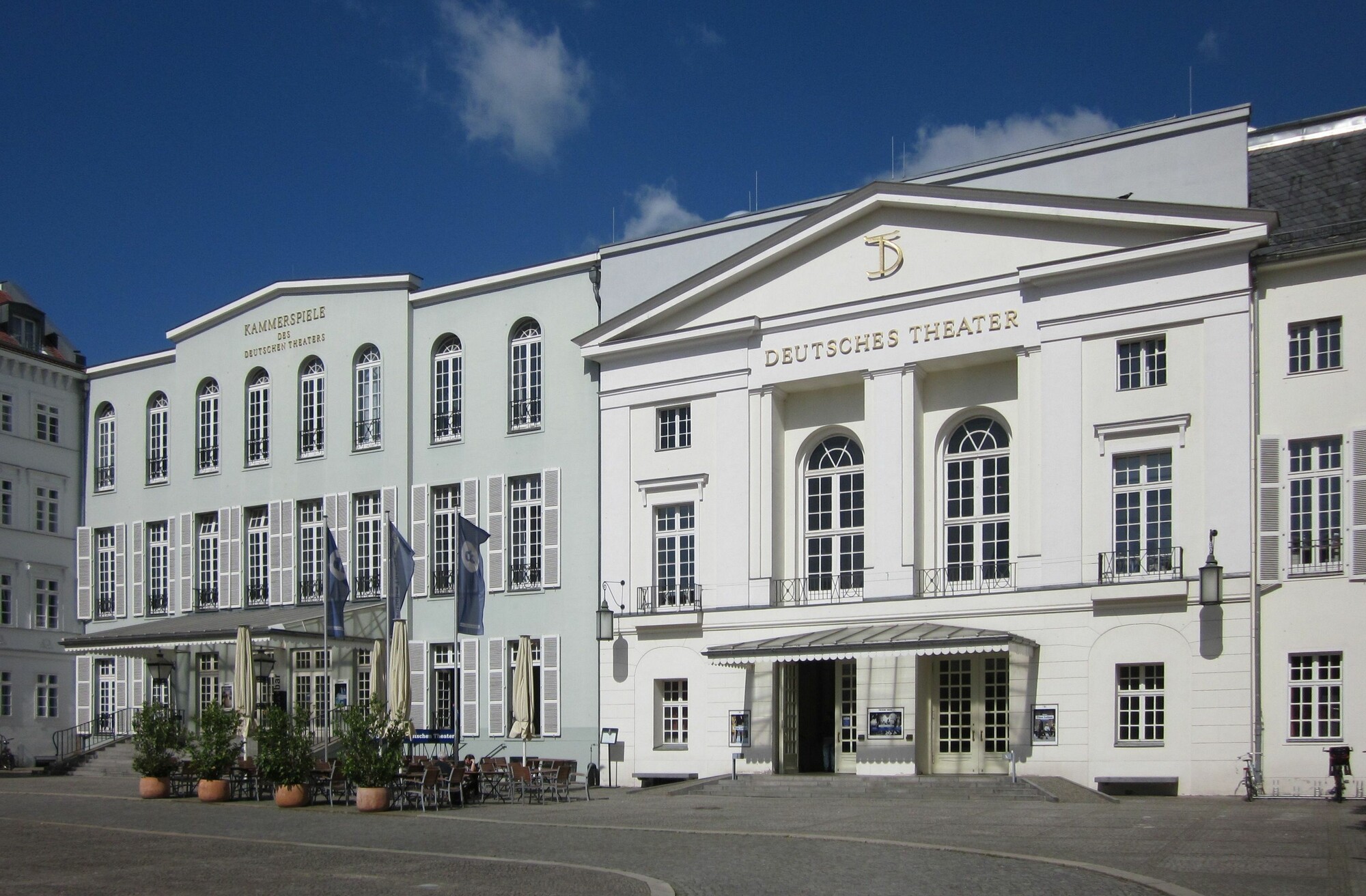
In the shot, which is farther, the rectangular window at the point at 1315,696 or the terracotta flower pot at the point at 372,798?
the rectangular window at the point at 1315,696

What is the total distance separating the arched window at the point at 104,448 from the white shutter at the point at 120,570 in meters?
1.44

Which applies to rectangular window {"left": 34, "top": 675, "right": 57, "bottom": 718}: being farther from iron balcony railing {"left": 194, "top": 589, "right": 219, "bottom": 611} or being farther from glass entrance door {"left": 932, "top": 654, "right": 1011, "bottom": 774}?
glass entrance door {"left": 932, "top": 654, "right": 1011, "bottom": 774}

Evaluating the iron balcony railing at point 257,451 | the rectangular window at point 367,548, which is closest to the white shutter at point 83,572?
the iron balcony railing at point 257,451

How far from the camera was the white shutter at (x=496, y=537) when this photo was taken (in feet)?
113

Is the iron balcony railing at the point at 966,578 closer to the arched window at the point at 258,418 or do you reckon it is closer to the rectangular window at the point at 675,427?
the rectangular window at the point at 675,427

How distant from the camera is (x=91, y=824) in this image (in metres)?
21.9

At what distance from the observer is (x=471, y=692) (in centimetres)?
3444

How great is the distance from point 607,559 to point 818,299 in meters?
7.17

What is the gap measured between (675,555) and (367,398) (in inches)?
395

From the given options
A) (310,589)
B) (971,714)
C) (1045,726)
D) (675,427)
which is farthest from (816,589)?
(310,589)

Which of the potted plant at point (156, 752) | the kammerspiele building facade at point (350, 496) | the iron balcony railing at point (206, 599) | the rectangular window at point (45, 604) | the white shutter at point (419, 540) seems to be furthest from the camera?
the rectangular window at point (45, 604)

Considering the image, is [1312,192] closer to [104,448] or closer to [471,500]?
[471,500]

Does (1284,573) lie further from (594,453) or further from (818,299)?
(594,453)

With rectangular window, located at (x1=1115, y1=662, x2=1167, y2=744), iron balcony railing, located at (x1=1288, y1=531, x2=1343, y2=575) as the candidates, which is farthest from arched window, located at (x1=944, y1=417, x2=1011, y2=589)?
iron balcony railing, located at (x1=1288, y1=531, x2=1343, y2=575)
